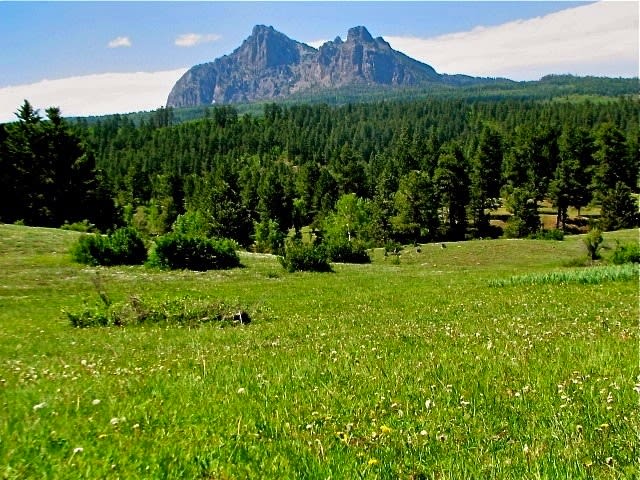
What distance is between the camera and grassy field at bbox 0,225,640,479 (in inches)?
184

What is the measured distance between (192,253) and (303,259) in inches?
356

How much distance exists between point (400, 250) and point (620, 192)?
6097 centimetres

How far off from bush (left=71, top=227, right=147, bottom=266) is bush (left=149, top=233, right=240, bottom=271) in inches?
110

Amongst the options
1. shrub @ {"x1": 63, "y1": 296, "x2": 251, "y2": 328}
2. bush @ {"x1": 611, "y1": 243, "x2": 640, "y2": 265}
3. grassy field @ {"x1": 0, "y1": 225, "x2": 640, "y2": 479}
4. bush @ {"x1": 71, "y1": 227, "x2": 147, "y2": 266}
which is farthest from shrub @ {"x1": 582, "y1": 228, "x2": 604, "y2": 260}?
shrub @ {"x1": 63, "y1": 296, "x2": 251, "y2": 328}

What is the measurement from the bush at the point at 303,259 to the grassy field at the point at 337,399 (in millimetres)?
27256

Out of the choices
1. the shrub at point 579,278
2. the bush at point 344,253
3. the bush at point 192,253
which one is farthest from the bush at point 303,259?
the shrub at point 579,278

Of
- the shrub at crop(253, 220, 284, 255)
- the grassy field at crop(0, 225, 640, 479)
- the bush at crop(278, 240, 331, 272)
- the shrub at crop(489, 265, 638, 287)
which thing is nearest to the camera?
the grassy field at crop(0, 225, 640, 479)

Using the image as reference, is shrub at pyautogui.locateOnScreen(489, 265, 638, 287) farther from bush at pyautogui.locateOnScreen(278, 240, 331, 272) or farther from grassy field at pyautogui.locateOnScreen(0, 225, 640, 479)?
bush at pyautogui.locateOnScreen(278, 240, 331, 272)

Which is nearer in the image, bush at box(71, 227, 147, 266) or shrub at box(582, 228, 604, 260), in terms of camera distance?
bush at box(71, 227, 147, 266)

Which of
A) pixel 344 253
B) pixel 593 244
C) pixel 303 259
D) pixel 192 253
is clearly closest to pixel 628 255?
pixel 593 244

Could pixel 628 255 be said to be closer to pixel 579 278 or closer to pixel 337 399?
pixel 579 278

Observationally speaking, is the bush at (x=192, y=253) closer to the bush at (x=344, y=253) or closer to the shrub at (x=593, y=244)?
the bush at (x=344, y=253)

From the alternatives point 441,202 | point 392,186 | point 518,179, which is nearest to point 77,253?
point 441,202

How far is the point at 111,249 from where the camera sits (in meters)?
42.9
